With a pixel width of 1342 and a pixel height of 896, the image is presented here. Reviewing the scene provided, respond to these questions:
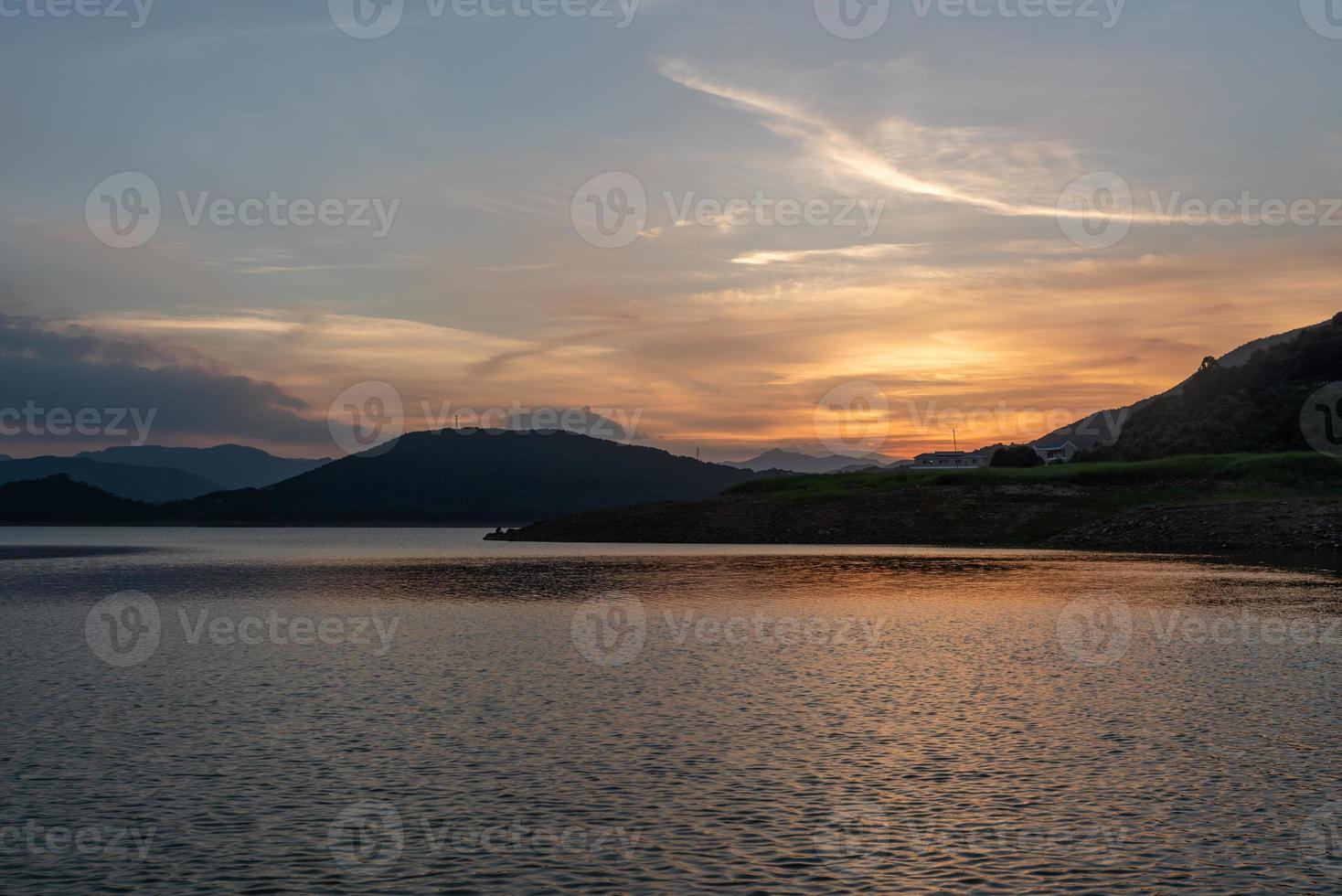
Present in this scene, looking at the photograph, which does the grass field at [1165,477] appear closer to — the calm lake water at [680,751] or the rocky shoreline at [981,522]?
the rocky shoreline at [981,522]

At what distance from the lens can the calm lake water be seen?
18.6 m

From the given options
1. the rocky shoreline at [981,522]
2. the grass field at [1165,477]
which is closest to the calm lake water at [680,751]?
the rocky shoreline at [981,522]

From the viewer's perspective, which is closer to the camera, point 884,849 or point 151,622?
point 884,849

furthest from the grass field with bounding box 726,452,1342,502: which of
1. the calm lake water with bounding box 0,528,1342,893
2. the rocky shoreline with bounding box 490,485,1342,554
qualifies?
the calm lake water with bounding box 0,528,1342,893

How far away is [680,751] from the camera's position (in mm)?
26703

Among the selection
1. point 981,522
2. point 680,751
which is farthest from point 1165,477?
point 680,751

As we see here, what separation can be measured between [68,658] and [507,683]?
18894mm

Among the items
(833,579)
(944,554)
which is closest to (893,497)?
(944,554)

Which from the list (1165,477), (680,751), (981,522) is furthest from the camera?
(1165,477)

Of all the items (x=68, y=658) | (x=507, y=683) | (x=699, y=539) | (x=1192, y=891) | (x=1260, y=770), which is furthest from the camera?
(x=699, y=539)

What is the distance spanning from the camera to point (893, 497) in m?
157

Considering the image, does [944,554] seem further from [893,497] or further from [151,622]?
[151,622]

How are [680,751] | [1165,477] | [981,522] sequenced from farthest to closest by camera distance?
[1165,477], [981,522], [680,751]

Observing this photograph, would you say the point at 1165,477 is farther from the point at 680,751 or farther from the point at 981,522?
the point at 680,751
